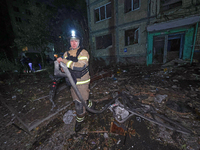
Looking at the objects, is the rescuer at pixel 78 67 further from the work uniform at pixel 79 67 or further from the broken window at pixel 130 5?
the broken window at pixel 130 5

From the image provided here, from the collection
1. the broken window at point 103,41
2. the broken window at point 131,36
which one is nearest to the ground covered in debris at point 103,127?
the broken window at point 131,36

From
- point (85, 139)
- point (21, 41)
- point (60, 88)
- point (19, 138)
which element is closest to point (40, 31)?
point (21, 41)

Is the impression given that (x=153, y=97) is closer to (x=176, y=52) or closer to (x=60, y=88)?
(x=60, y=88)

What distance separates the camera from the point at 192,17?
18.9 feet

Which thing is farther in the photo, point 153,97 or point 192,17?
point 192,17

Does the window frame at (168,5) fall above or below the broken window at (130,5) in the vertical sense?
below

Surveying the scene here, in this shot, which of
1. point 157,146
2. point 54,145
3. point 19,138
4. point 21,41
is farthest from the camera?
point 21,41

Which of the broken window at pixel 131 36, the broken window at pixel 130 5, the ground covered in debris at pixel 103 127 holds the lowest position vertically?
the ground covered in debris at pixel 103 127

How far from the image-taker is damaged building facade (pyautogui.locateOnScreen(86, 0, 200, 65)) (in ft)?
20.1

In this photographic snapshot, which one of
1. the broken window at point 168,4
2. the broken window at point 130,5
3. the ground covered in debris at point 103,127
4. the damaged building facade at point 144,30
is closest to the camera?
the ground covered in debris at point 103,127

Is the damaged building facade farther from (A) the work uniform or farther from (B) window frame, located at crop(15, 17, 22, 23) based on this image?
(B) window frame, located at crop(15, 17, 22, 23)

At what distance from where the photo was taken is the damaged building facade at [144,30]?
6.13 meters

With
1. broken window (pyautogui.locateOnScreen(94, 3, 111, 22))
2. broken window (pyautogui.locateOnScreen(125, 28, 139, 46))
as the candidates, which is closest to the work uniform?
broken window (pyautogui.locateOnScreen(125, 28, 139, 46))

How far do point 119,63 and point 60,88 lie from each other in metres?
7.12
